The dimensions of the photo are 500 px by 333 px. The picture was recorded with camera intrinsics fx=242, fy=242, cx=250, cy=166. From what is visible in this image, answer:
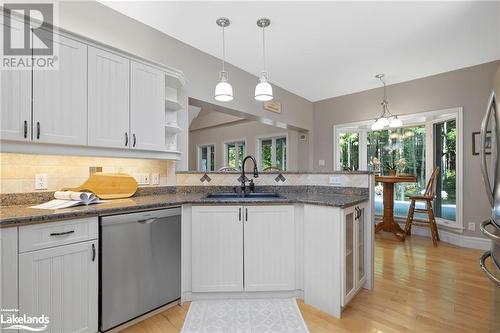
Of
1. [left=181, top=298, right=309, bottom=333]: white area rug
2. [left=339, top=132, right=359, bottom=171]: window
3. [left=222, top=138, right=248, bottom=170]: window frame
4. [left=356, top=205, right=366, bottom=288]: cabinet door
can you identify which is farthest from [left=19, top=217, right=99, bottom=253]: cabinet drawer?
[left=222, top=138, right=248, bottom=170]: window frame

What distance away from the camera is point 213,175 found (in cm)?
263

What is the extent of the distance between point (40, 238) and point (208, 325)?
1.20m

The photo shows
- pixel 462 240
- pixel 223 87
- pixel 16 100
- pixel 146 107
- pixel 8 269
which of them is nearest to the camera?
pixel 8 269

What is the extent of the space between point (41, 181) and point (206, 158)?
6559mm

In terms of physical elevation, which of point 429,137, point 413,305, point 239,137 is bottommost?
point 413,305

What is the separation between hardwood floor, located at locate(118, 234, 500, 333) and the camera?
173cm

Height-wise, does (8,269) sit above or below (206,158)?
below

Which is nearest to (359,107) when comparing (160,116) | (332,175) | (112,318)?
(332,175)

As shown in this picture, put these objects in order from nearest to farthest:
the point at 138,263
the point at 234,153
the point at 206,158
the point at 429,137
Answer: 1. the point at 138,263
2. the point at 429,137
3. the point at 234,153
4. the point at 206,158

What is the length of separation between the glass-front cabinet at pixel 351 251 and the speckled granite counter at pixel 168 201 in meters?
0.11

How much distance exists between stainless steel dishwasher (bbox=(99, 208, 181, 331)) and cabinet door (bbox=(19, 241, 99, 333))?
0.22 ft

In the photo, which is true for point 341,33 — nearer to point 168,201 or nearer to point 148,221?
point 168,201

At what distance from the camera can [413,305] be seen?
6.51 ft

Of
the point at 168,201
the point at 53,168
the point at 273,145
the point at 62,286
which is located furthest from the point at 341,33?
the point at 273,145
